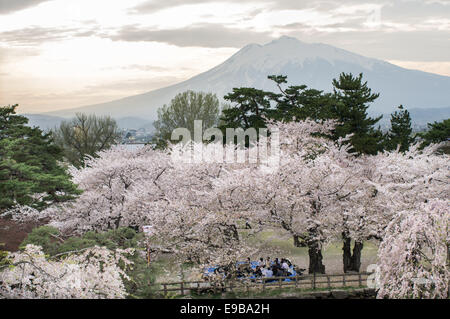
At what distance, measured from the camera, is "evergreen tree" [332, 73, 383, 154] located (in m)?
22.9

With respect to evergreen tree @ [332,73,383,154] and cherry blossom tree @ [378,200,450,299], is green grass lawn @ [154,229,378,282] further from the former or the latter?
cherry blossom tree @ [378,200,450,299]

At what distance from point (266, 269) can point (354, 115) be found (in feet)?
43.6

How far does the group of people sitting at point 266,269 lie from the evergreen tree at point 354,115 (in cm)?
1102

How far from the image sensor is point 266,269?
1394cm

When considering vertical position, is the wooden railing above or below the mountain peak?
below

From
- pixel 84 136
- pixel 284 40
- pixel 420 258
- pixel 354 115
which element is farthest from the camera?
pixel 284 40

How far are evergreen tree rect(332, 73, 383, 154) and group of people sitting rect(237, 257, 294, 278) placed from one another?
11.0m

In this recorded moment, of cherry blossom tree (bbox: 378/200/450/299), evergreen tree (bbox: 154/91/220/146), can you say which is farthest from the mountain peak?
cherry blossom tree (bbox: 378/200/450/299)

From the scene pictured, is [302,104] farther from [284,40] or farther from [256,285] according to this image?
[284,40]

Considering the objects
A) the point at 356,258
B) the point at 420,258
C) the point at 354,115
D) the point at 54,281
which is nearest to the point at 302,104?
the point at 354,115

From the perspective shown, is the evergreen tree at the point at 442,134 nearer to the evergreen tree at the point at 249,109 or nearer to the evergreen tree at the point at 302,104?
the evergreen tree at the point at 302,104

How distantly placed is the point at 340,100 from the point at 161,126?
26.0 m

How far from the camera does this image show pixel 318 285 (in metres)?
14.1

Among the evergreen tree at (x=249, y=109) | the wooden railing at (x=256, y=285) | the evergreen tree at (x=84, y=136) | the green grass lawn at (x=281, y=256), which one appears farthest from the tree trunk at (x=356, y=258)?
the evergreen tree at (x=84, y=136)
